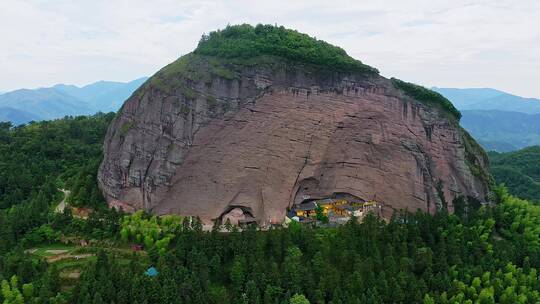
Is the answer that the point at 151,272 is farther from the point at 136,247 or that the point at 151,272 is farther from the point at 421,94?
the point at 421,94

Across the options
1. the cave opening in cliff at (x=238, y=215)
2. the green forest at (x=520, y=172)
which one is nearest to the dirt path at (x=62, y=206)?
the cave opening in cliff at (x=238, y=215)

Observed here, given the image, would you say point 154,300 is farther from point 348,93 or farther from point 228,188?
point 348,93

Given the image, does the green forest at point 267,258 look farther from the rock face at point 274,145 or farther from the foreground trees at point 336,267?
the rock face at point 274,145

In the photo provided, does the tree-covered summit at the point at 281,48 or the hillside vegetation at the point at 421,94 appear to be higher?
the tree-covered summit at the point at 281,48

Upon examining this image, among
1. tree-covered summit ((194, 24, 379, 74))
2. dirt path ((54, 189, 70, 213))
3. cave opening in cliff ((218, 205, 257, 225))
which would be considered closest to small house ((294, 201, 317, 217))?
cave opening in cliff ((218, 205, 257, 225))

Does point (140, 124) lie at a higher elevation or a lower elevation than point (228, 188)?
higher

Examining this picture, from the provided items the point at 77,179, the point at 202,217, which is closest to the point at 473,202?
the point at 202,217
